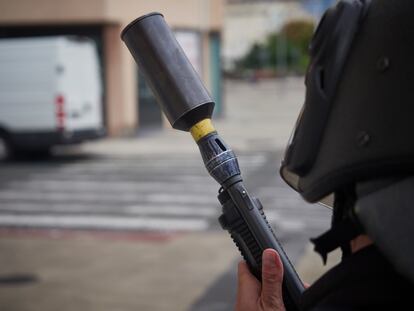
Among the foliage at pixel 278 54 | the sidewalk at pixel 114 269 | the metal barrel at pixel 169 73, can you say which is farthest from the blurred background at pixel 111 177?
the foliage at pixel 278 54

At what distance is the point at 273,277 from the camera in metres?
1.22

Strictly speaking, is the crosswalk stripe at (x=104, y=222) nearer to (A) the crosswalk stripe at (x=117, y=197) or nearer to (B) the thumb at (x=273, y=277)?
(A) the crosswalk stripe at (x=117, y=197)

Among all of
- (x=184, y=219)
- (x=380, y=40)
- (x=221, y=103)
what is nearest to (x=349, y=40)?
(x=380, y=40)

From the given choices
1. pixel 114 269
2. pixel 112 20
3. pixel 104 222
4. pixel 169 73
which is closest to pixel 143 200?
pixel 104 222

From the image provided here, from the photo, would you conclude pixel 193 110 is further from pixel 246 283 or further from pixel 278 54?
pixel 278 54

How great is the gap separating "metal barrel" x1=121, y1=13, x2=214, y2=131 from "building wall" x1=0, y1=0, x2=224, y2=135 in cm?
1560

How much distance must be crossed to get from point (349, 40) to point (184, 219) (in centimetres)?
812

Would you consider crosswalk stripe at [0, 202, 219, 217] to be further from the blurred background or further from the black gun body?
the black gun body

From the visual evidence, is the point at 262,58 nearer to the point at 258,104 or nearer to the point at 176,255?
the point at 258,104

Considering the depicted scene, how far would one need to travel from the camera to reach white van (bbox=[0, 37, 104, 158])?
1455 centimetres

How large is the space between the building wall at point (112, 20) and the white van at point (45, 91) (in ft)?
8.69

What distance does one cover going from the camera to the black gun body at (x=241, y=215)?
1307 mm

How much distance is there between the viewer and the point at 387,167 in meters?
1.02

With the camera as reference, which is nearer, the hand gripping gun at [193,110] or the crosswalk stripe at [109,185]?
the hand gripping gun at [193,110]
